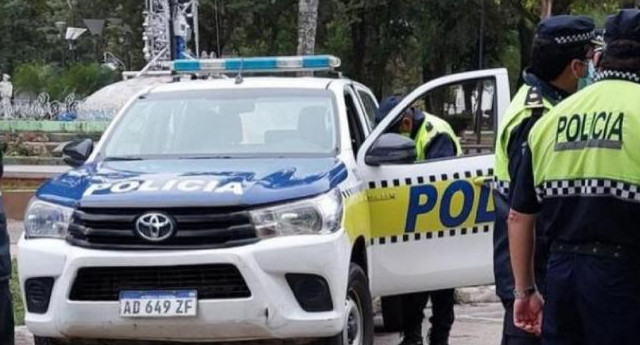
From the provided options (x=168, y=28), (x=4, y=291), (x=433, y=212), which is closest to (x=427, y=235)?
(x=433, y=212)

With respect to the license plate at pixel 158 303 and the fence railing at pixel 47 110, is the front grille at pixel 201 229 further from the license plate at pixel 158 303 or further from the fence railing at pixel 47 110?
the fence railing at pixel 47 110

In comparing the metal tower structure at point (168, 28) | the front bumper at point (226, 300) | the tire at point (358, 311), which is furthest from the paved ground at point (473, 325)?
the metal tower structure at point (168, 28)

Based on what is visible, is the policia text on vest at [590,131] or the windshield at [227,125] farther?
the windshield at [227,125]

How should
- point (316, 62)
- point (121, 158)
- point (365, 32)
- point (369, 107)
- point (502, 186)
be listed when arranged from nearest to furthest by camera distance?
1. point (502, 186)
2. point (121, 158)
3. point (316, 62)
4. point (369, 107)
5. point (365, 32)

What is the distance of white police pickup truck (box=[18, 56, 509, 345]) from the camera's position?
5676 mm

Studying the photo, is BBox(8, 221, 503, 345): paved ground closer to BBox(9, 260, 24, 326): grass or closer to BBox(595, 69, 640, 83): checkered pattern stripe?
BBox(9, 260, 24, 326): grass

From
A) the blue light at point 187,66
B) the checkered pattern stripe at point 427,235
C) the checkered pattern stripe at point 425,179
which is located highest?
the blue light at point 187,66

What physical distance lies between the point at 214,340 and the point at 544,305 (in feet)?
7.65

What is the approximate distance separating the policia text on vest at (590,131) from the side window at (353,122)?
132 inches

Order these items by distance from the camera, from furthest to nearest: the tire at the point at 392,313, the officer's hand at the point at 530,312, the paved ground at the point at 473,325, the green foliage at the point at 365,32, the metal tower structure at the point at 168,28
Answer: the green foliage at the point at 365,32 → the metal tower structure at the point at 168,28 → the tire at the point at 392,313 → the paved ground at the point at 473,325 → the officer's hand at the point at 530,312

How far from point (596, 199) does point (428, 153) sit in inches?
146

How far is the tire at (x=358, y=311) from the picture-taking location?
6164mm

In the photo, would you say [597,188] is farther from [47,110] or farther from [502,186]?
[47,110]

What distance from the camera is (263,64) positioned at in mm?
7809
